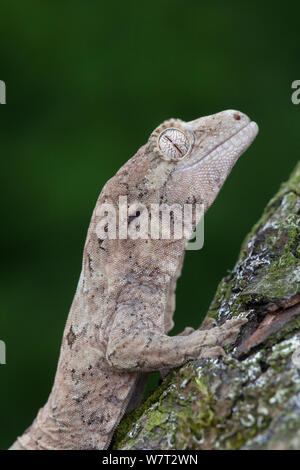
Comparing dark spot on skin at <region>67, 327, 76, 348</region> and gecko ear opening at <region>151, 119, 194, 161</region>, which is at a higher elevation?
gecko ear opening at <region>151, 119, 194, 161</region>

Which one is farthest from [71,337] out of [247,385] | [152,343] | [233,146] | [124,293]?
[233,146]

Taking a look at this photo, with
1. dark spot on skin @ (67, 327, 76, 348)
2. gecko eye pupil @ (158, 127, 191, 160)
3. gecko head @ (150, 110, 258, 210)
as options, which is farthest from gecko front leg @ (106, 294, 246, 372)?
gecko eye pupil @ (158, 127, 191, 160)

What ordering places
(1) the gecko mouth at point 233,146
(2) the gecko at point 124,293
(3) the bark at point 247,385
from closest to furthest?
(3) the bark at point 247,385 < (2) the gecko at point 124,293 < (1) the gecko mouth at point 233,146

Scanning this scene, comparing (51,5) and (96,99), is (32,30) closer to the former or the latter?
(51,5)

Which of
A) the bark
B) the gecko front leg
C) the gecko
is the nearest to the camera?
the bark

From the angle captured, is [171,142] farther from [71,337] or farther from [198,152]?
[71,337]

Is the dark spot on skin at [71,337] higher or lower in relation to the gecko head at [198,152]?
lower

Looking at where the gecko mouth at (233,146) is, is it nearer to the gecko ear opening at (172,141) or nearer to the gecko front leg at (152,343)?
the gecko ear opening at (172,141)

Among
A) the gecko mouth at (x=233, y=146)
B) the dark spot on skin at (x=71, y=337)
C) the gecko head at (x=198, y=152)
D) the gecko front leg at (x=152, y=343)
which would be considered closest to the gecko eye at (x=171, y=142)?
the gecko head at (x=198, y=152)

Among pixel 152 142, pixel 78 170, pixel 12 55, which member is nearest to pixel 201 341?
pixel 152 142

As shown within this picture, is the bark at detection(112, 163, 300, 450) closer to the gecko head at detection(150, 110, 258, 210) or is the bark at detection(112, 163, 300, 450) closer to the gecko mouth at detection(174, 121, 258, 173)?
the gecko head at detection(150, 110, 258, 210)
